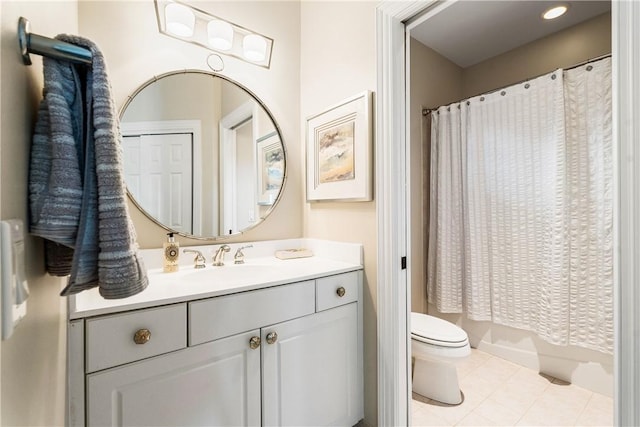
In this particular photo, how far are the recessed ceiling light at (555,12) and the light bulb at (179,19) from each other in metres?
2.32

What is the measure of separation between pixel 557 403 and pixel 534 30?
2.60m

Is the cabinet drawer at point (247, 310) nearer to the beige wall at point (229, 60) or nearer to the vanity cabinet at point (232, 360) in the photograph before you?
the vanity cabinet at point (232, 360)

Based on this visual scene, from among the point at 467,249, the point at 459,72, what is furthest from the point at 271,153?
the point at 459,72

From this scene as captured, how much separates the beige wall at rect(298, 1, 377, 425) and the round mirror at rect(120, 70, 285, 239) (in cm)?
29

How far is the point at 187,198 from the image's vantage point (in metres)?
1.47

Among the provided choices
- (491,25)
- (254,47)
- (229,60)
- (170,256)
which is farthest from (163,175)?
(491,25)

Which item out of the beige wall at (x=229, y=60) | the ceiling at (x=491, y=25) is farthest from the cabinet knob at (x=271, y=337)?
the ceiling at (x=491, y=25)

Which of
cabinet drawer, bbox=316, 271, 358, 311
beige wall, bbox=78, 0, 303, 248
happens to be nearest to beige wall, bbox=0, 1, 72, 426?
beige wall, bbox=78, 0, 303, 248

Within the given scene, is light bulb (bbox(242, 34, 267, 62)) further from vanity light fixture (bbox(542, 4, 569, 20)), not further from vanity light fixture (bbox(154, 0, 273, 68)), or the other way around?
vanity light fixture (bbox(542, 4, 569, 20))

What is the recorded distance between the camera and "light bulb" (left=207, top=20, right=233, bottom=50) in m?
1.52

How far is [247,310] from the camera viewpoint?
3.46 ft

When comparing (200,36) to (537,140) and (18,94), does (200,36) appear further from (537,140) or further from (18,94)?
(537,140)

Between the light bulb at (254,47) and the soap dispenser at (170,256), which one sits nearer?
the soap dispenser at (170,256)

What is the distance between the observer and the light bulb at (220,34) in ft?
4.98
